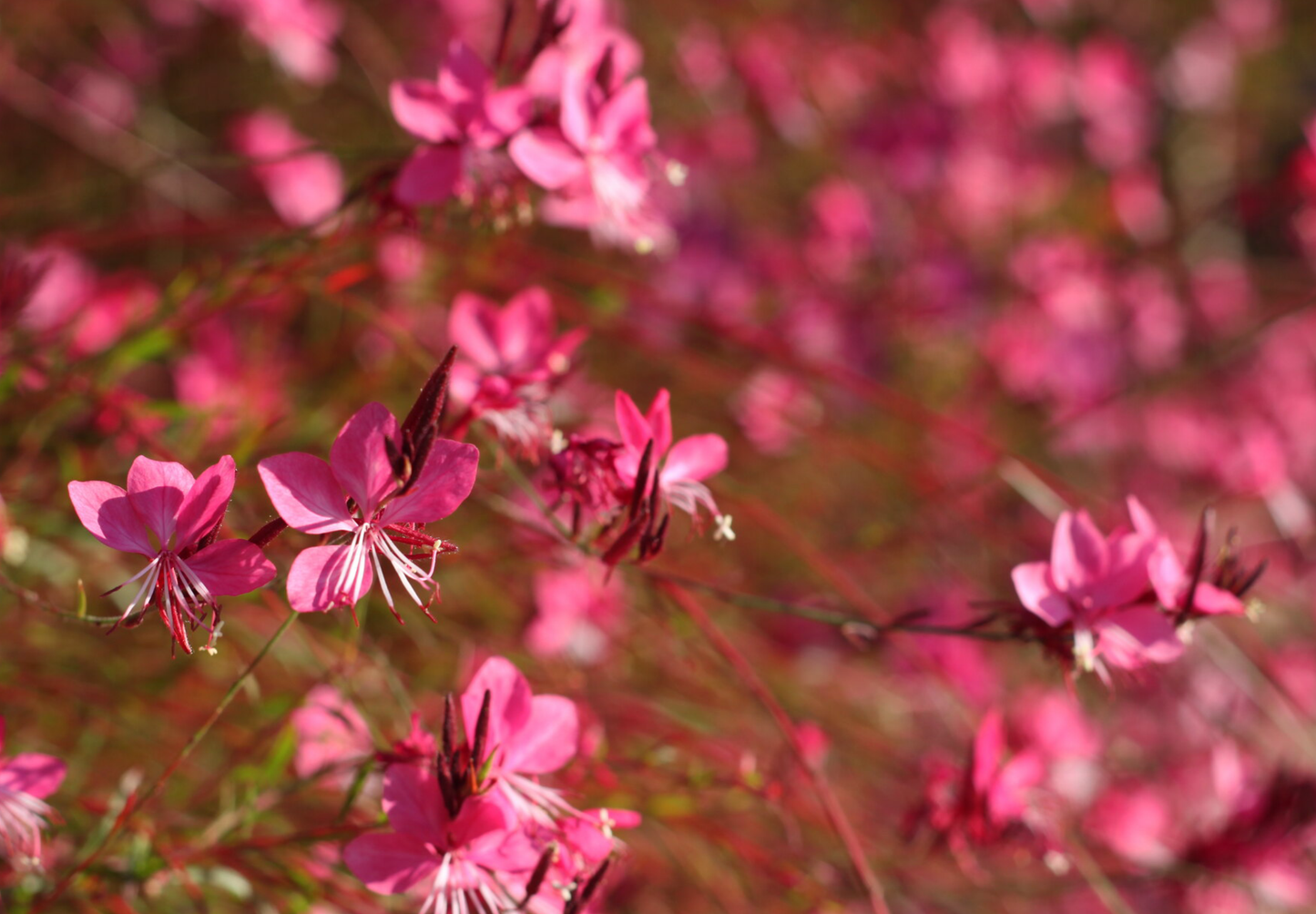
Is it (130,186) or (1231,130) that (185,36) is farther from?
(1231,130)

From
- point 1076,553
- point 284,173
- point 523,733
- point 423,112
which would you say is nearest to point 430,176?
point 423,112

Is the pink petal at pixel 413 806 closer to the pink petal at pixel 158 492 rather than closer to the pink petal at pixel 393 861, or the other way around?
the pink petal at pixel 393 861

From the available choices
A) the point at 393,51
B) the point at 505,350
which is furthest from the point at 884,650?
the point at 393,51

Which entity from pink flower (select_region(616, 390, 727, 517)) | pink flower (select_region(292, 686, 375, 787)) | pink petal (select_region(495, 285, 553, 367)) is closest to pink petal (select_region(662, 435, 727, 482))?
pink flower (select_region(616, 390, 727, 517))

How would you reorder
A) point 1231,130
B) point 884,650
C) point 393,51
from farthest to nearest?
point 1231,130 < point 393,51 < point 884,650

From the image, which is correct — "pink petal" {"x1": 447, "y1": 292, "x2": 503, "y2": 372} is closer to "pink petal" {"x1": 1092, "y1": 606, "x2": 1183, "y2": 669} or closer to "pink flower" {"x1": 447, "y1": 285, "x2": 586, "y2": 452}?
"pink flower" {"x1": 447, "y1": 285, "x2": 586, "y2": 452}
